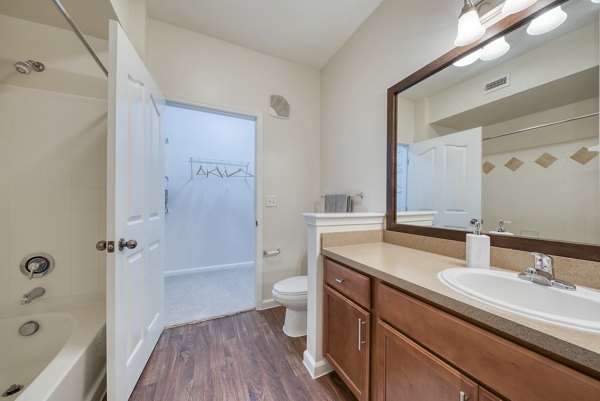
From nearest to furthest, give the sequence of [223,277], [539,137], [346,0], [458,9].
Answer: [539,137]
[458,9]
[346,0]
[223,277]

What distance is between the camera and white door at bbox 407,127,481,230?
1.14 metres

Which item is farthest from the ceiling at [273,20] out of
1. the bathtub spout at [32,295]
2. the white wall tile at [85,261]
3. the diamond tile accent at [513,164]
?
the bathtub spout at [32,295]

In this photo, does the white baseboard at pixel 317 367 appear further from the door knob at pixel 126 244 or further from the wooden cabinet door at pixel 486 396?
the door knob at pixel 126 244

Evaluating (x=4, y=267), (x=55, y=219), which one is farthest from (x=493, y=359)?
(x=4, y=267)

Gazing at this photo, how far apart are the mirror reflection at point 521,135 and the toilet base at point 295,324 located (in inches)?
48.5

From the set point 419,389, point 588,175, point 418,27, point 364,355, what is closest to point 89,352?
point 364,355

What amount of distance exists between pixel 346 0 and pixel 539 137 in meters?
1.62

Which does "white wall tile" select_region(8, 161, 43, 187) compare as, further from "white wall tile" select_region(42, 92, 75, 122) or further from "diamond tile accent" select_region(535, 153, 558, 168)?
"diamond tile accent" select_region(535, 153, 558, 168)

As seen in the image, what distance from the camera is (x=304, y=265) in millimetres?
2502

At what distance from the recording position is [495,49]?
1041 millimetres

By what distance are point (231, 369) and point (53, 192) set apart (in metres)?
1.70

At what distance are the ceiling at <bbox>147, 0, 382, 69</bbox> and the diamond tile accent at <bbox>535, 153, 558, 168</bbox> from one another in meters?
1.62

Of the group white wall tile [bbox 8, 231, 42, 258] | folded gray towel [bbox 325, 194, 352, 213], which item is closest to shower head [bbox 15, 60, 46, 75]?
white wall tile [bbox 8, 231, 42, 258]

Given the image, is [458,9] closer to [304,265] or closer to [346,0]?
[346,0]
